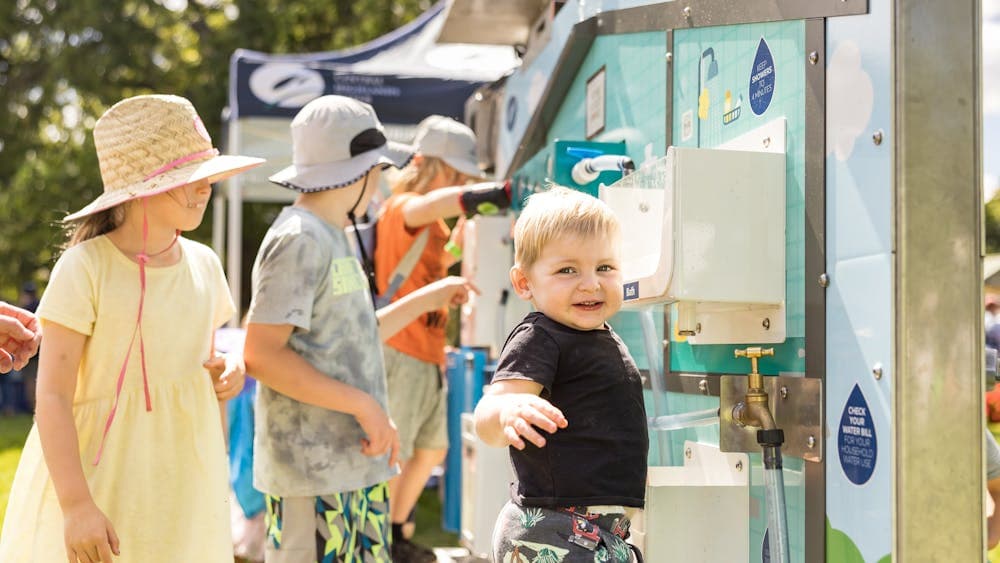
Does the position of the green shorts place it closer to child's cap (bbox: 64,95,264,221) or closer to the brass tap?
child's cap (bbox: 64,95,264,221)

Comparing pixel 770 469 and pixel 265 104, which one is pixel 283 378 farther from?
pixel 265 104

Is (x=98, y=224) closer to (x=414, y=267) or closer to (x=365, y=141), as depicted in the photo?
(x=365, y=141)

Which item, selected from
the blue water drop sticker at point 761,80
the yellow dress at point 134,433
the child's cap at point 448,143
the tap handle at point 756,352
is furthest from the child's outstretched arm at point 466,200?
the tap handle at point 756,352

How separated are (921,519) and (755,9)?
3.63ft

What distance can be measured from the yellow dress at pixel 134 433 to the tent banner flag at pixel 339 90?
503 cm

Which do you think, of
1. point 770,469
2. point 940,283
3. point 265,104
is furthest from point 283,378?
point 265,104

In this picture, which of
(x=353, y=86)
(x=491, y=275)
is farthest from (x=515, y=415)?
(x=353, y=86)

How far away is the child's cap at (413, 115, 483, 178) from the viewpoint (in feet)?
15.1

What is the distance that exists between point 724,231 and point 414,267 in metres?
2.47

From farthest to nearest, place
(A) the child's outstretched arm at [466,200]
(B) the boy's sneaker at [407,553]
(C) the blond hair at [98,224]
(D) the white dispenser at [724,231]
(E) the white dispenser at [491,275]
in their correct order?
(B) the boy's sneaker at [407,553]
(E) the white dispenser at [491,275]
(A) the child's outstretched arm at [466,200]
(C) the blond hair at [98,224]
(D) the white dispenser at [724,231]

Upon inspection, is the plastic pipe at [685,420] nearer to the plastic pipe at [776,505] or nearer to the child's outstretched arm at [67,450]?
the plastic pipe at [776,505]

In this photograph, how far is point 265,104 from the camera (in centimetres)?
754

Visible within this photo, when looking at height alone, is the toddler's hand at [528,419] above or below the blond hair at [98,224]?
below

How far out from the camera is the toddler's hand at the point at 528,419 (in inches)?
71.6
